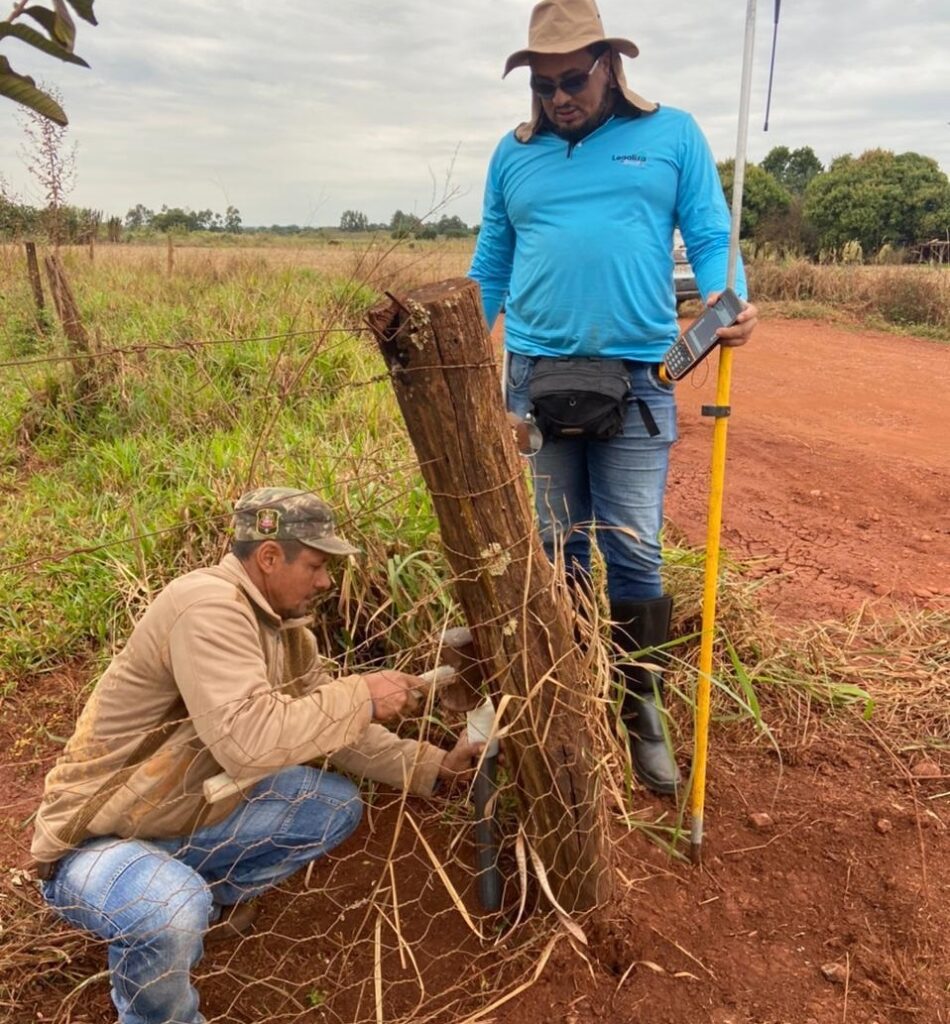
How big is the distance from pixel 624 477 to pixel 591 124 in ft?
3.08

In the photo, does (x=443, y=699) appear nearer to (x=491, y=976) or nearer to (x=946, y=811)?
(x=491, y=976)

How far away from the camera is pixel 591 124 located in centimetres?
229

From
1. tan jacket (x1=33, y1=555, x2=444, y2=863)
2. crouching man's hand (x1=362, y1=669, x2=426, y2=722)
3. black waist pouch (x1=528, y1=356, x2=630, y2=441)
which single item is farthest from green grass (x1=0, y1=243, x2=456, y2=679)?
black waist pouch (x1=528, y1=356, x2=630, y2=441)

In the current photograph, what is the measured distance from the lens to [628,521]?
2418 millimetres

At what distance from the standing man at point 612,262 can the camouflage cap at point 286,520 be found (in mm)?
700

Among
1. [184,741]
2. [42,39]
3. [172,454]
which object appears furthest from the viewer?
[172,454]

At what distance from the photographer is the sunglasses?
2.20 meters

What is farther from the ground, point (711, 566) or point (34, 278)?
point (34, 278)

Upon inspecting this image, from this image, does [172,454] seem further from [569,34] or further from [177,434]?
[569,34]

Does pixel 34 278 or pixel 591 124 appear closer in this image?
pixel 591 124

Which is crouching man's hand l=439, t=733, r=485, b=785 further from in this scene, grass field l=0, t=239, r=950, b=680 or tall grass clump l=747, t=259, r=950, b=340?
tall grass clump l=747, t=259, r=950, b=340

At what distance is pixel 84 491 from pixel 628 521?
10.7ft

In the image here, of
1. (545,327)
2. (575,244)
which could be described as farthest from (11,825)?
(575,244)

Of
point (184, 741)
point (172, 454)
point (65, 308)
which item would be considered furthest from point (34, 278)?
point (184, 741)
